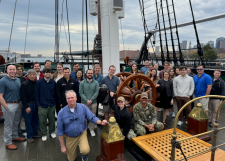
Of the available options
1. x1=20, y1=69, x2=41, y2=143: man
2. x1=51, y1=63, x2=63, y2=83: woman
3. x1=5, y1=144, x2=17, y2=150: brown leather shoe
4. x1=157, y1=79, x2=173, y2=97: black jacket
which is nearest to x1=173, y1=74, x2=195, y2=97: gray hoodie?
x1=157, y1=79, x2=173, y2=97: black jacket

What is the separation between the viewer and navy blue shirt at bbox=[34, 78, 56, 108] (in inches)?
112

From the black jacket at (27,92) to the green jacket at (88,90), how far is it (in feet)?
2.89

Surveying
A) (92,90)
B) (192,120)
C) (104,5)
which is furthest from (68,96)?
(104,5)

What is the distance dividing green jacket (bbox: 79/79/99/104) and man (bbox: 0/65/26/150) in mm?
1105

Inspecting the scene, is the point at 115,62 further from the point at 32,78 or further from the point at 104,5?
the point at 32,78

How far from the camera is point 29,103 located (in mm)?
2859

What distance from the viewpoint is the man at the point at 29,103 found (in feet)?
8.93

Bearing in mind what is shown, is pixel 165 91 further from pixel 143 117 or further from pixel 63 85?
pixel 63 85

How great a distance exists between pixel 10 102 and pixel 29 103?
0.99ft

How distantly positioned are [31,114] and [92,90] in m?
1.21

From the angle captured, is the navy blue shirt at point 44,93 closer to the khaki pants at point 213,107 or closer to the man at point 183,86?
the man at point 183,86

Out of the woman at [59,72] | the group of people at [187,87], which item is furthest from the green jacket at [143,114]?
the woman at [59,72]

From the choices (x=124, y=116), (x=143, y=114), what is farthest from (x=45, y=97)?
(x=143, y=114)

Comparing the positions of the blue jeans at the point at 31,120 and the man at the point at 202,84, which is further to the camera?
the man at the point at 202,84
